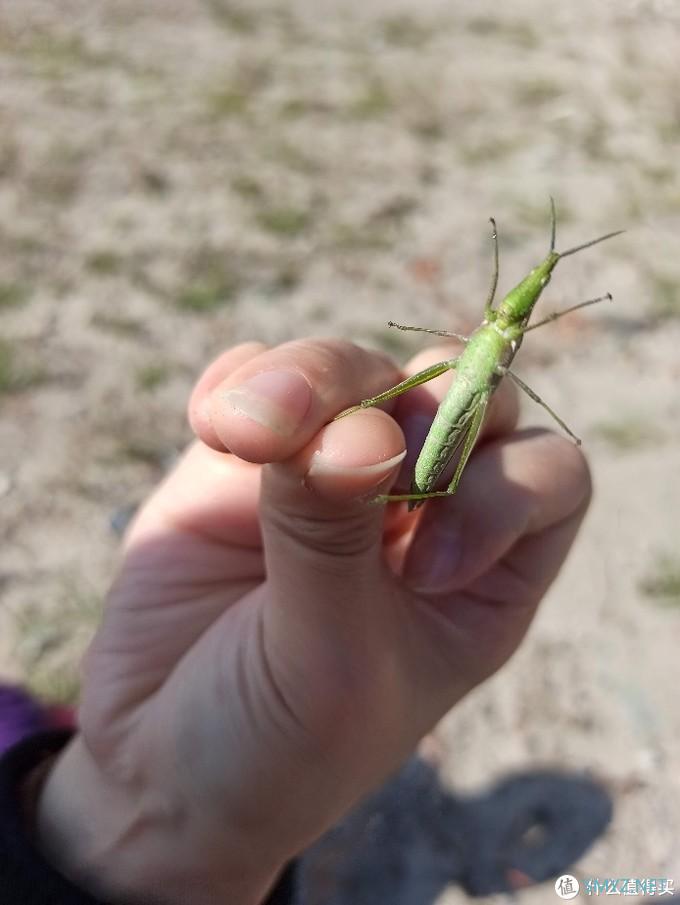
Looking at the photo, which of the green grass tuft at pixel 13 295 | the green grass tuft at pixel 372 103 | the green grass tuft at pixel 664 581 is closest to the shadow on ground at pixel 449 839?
the green grass tuft at pixel 664 581

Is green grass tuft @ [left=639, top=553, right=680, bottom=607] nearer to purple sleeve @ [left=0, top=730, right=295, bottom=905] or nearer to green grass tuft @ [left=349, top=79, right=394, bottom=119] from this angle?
purple sleeve @ [left=0, top=730, right=295, bottom=905]

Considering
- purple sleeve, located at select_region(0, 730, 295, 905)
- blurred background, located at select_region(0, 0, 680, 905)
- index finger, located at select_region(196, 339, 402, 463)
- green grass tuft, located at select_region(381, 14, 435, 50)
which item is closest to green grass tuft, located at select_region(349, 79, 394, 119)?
blurred background, located at select_region(0, 0, 680, 905)

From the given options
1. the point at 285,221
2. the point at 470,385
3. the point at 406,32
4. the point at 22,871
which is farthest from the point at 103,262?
the point at 406,32

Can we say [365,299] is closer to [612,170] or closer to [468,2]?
[612,170]

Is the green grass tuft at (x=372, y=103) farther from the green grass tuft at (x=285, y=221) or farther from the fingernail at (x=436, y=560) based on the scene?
the fingernail at (x=436, y=560)

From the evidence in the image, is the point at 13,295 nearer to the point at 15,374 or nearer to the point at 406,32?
the point at 15,374
